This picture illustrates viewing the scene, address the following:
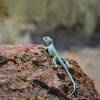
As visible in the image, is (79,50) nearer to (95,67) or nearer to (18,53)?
(95,67)

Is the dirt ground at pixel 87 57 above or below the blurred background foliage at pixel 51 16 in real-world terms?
below

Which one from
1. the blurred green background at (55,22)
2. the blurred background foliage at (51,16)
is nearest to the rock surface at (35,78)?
the blurred green background at (55,22)

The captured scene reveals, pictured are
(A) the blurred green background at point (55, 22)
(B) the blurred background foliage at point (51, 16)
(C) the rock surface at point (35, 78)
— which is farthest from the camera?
(B) the blurred background foliage at point (51, 16)

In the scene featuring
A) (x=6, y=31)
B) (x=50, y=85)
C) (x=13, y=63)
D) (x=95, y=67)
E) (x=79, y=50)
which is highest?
(x=6, y=31)

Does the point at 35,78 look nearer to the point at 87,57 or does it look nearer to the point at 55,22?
the point at 87,57

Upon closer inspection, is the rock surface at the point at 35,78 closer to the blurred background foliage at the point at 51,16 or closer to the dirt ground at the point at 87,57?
the dirt ground at the point at 87,57

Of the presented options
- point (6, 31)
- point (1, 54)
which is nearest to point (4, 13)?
point (6, 31)

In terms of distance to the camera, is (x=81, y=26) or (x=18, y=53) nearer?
(x=18, y=53)
